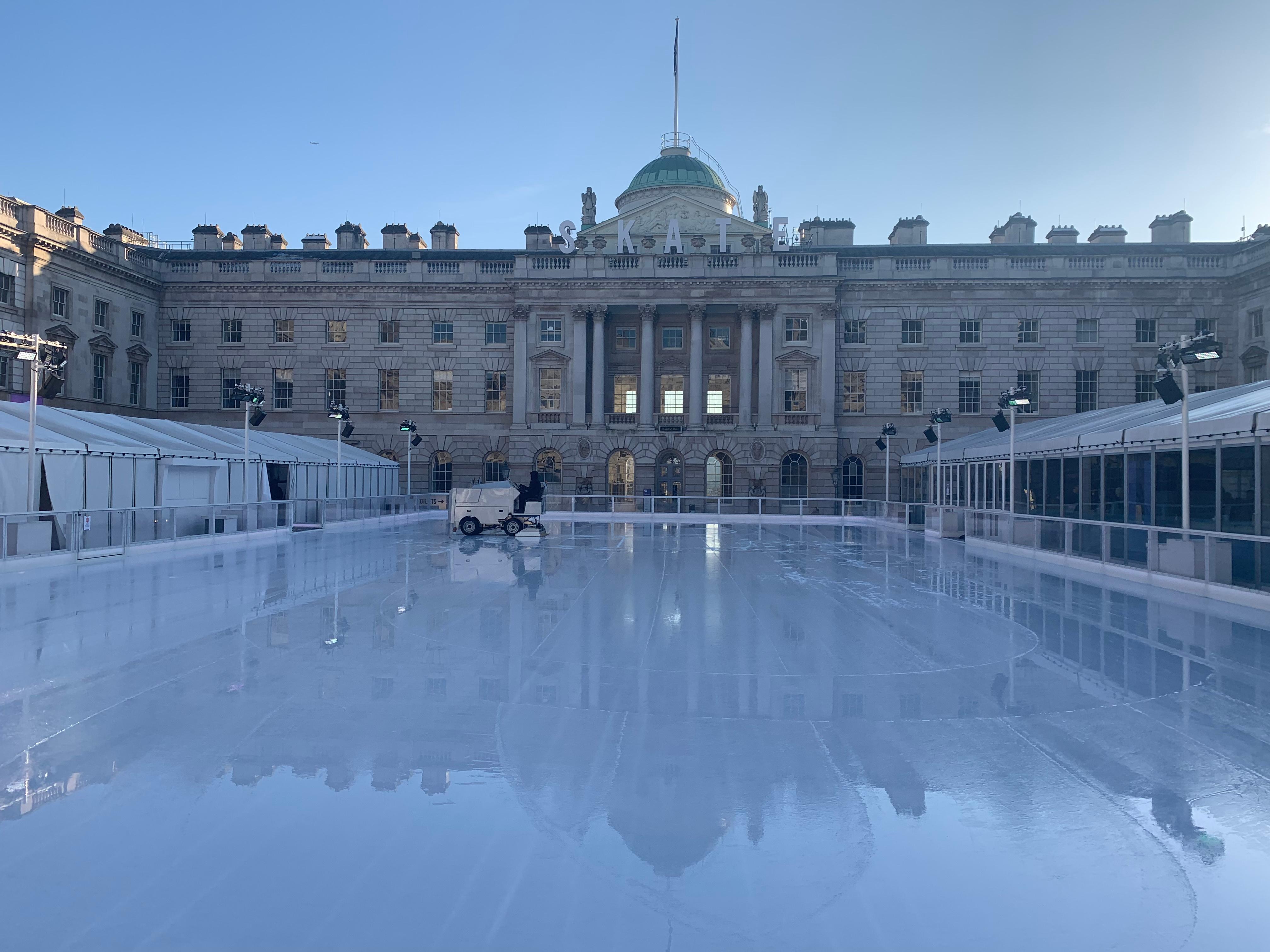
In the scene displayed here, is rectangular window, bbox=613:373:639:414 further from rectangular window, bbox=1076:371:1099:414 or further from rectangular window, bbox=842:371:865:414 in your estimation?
rectangular window, bbox=1076:371:1099:414

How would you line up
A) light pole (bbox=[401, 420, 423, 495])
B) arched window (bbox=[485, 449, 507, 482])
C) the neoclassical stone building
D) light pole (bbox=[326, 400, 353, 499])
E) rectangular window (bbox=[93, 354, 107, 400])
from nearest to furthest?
light pole (bbox=[326, 400, 353, 499])
light pole (bbox=[401, 420, 423, 495])
rectangular window (bbox=[93, 354, 107, 400])
the neoclassical stone building
arched window (bbox=[485, 449, 507, 482])

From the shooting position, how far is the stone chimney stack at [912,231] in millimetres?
51281

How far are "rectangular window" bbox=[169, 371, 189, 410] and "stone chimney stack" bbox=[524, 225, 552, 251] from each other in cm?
2344

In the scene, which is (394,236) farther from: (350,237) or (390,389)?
(390,389)

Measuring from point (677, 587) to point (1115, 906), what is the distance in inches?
475

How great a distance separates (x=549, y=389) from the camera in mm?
49656

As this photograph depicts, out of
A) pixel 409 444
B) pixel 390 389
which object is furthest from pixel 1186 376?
pixel 390 389

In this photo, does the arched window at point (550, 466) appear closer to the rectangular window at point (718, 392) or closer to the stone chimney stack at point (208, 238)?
the rectangular window at point (718, 392)

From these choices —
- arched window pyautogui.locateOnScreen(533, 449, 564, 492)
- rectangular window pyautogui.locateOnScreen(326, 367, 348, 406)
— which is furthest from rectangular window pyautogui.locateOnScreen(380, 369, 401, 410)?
arched window pyautogui.locateOnScreen(533, 449, 564, 492)

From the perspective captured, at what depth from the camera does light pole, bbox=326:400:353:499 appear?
34031 millimetres

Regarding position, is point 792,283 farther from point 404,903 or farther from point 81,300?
point 404,903

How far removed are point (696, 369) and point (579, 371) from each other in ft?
23.4

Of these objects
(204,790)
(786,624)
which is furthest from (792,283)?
(204,790)

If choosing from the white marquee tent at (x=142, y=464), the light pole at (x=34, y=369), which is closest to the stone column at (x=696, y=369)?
the white marquee tent at (x=142, y=464)
